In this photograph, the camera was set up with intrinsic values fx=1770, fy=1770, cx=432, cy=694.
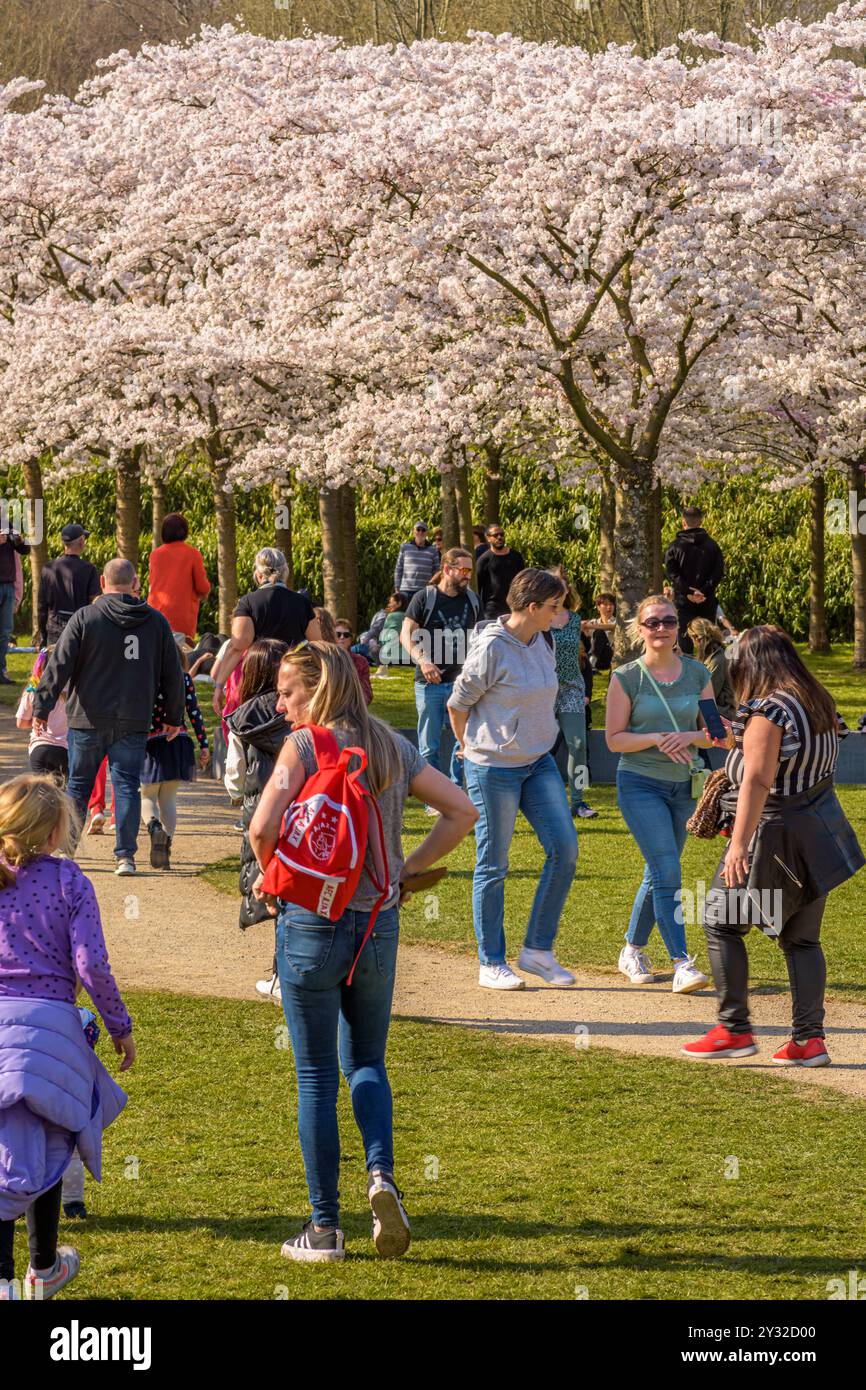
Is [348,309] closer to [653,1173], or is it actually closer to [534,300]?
[534,300]

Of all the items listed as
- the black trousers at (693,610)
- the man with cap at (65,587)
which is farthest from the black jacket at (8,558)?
the black trousers at (693,610)

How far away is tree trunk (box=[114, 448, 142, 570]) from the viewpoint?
24578 mm

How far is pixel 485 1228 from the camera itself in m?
5.46

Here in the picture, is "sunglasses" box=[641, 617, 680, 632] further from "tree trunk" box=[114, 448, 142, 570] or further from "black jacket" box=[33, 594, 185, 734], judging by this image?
"tree trunk" box=[114, 448, 142, 570]

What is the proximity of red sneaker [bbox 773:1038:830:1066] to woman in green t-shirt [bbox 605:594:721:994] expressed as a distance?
1278 mm

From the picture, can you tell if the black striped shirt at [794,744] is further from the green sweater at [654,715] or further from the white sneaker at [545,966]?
the white sneaker at [545,966]

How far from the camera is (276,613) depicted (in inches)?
447

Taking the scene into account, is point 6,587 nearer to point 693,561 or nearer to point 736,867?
point 693,561

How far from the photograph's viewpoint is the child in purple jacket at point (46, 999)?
4766 mm

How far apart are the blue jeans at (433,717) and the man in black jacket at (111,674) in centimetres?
276

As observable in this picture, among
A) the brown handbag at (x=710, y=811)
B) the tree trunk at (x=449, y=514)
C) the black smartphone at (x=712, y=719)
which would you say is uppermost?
the tree trunk at (x=449, y=514)

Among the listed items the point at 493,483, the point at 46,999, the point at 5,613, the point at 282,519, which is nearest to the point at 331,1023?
the point at 46,999

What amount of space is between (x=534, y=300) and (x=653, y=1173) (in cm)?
1510
